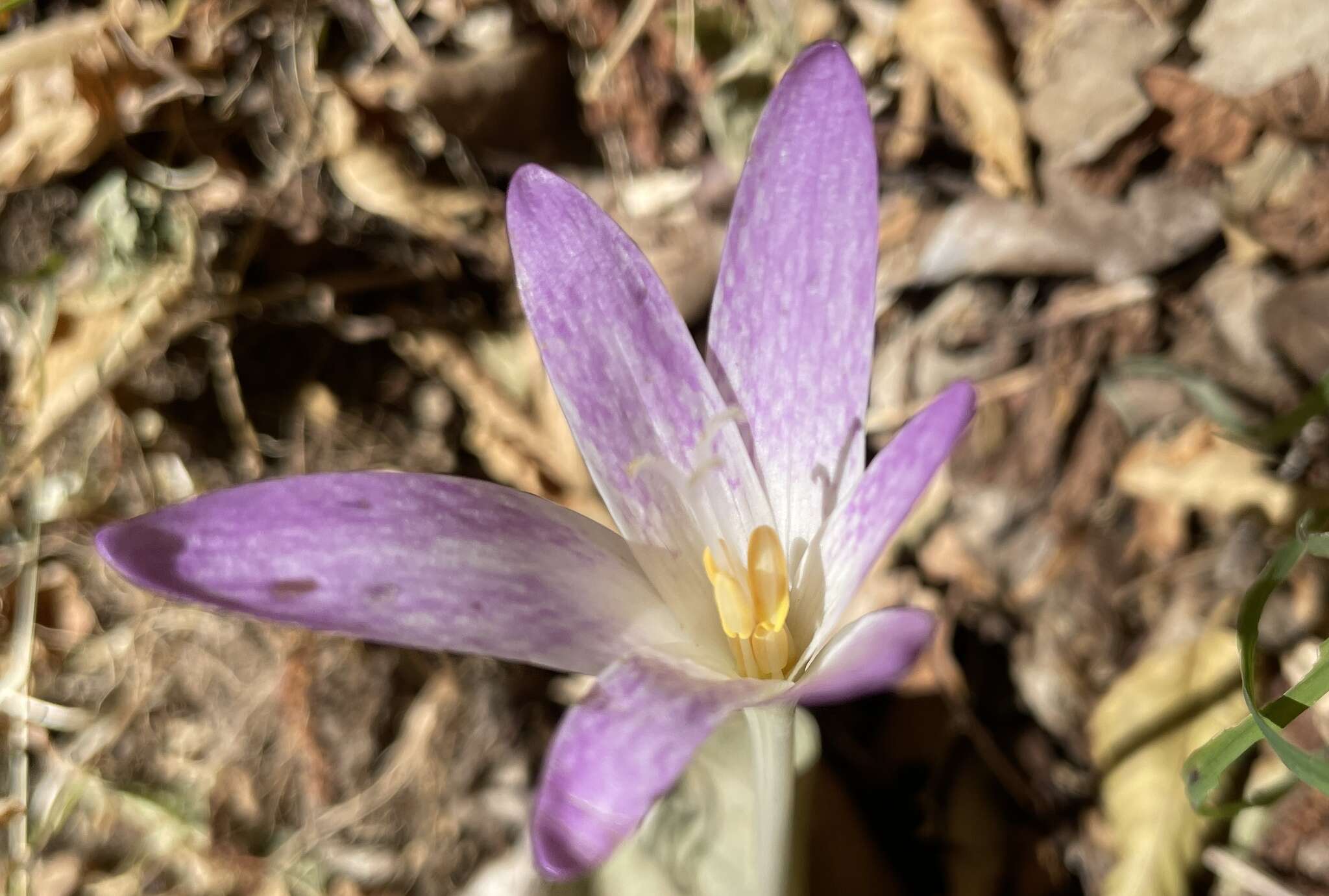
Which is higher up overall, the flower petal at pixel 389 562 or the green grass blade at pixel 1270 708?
the flower petal at pixel 389 562

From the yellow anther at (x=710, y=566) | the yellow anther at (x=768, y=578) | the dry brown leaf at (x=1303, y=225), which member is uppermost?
Answer: the yellow anther at (x=710, y=566)

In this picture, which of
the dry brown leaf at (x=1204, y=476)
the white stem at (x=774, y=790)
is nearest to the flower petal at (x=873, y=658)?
the white stem at (x=774, y=790)

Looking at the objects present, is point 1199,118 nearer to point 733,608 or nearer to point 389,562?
point 733,608

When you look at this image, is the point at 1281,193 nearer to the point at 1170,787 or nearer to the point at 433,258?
the point at 1170,787

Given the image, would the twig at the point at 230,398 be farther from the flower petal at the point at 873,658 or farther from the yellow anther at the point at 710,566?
the flower petal at the point at 873,658

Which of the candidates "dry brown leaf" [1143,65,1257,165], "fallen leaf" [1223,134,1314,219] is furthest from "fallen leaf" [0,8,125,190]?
"fallen leaf" [1223,134,1314,219]

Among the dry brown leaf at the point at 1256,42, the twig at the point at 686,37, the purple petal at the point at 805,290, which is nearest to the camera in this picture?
the purple petal at the point at 805,290

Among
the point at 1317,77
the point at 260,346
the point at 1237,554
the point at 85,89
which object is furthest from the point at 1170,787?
the point at 85,89
